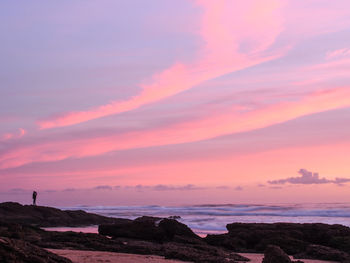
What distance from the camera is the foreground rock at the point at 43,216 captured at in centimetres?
3371

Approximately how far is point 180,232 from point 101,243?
4.68m

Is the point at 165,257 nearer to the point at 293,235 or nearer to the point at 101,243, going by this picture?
the point at 101,243

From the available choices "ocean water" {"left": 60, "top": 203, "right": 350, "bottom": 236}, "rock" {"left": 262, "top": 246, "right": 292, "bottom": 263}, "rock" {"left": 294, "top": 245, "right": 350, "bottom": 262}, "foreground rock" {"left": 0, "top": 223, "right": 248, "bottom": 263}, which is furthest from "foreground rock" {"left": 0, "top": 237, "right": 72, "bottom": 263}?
"ocean water" {"left": 60, "top": 203, "right": 350, "bottom": 236}

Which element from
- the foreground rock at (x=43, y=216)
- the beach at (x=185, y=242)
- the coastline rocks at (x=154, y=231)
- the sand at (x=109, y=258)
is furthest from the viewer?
the foreground rock at (x=43, y=216)

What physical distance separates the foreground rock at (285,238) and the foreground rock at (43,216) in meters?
17.7

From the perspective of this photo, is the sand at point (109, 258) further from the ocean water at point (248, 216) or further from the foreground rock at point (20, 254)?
the ocean water at point (248, 216)

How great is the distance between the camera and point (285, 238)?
60.3 ft

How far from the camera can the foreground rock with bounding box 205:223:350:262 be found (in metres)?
17.8

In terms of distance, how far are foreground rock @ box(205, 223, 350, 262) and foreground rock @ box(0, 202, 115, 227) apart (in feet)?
58.1

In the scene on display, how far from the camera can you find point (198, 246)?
16.1m

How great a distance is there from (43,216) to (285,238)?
22842 mm

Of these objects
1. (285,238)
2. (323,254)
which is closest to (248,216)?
(285,238)

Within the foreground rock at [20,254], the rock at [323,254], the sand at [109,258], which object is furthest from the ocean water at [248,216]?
the foreground rock at [20,254]

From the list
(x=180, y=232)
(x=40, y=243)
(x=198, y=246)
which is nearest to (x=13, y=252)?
(x=40, y=243)
